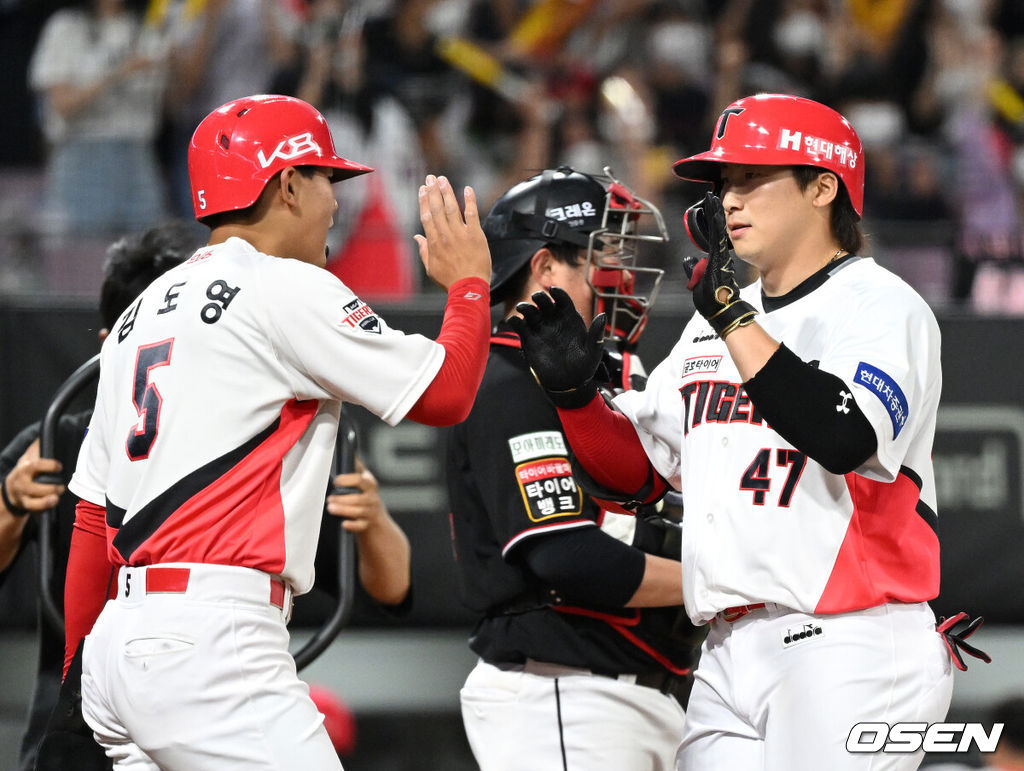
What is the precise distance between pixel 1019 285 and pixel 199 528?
4572 mm

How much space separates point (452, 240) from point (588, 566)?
0.87 metres

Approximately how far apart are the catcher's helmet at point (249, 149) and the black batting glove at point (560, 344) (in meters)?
0.57

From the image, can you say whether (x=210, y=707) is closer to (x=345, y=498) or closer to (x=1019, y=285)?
(x=345, y=498)

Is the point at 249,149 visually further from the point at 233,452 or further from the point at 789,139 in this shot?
the point at 789,139

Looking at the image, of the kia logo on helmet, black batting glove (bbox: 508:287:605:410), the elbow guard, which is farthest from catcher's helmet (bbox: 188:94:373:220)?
the elbow guard

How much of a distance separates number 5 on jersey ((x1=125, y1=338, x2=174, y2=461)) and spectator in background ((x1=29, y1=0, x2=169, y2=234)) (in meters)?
4.05

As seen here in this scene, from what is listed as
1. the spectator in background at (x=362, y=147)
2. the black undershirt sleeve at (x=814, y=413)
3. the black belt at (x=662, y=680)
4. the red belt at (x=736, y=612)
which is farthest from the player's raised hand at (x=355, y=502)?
the spectator in background at (x=362, y=147)

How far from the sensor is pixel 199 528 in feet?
8.71

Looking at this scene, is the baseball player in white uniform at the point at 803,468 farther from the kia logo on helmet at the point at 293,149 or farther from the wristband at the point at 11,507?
the wristband at the point at 11,507

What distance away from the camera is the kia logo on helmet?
9.41 ft

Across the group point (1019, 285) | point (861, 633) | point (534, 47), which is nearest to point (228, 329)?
point (861, 633)

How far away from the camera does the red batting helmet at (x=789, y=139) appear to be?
285 centimetres

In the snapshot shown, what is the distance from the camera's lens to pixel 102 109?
6996 millimetres

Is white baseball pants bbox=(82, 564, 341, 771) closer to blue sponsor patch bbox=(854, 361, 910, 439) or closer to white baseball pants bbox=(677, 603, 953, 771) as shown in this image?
white baseball pants bbox=(677, 603, 953, 771)
